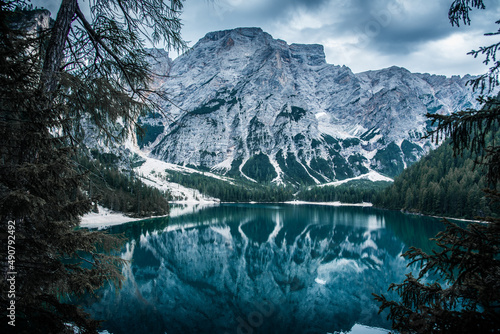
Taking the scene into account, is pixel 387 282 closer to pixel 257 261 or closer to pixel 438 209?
pixel 257 261

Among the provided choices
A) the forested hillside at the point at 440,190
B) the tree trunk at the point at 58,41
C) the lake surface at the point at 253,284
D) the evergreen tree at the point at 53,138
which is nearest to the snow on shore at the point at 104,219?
the lake surface at the point at 253,284

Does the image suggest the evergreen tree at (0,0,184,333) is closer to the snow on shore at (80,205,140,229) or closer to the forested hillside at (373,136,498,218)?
the snow on shore at (80,205,140,229)

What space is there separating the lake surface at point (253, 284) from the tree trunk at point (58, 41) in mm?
3520

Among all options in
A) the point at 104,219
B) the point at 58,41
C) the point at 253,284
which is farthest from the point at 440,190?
the point at 104,219

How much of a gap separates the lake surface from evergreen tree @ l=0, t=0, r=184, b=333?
44.3 inches

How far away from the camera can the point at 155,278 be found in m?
24.1

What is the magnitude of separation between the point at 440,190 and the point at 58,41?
296 ft

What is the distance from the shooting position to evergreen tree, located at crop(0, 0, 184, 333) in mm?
3148

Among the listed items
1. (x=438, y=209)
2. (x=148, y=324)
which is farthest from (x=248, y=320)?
(x=438, y=209)

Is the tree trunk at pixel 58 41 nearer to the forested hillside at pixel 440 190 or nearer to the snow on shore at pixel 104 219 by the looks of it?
the snow on shore at pixel 104 219

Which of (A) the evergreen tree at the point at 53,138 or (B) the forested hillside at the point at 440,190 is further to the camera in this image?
(B) the forested hillside at the point at 440,190

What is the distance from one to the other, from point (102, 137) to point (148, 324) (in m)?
14.3

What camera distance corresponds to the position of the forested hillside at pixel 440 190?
61787mm

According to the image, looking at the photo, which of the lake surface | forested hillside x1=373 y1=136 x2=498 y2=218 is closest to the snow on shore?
the lake surface
